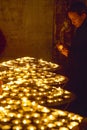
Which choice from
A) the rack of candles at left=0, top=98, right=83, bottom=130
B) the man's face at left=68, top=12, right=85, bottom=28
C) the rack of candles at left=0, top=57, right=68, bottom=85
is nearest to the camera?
the rack of candles at left=0, top=98, right=83, bottom=130

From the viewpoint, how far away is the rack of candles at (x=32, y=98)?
437 centimetres

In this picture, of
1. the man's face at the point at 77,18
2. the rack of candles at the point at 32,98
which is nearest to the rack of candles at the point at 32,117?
the rack of candles at the point at 32,98

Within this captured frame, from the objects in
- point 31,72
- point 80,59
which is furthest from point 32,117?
point 31,72

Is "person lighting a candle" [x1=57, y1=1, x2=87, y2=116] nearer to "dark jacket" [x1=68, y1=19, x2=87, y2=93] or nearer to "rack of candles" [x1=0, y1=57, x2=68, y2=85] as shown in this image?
"dark jacket" [x1=68, y1=19, x2=87, y2=93]

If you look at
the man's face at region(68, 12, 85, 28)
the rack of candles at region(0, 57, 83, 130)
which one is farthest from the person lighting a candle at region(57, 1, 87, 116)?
the rack of candles at region(0, 57, 83, 130)

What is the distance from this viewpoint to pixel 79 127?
394 cm

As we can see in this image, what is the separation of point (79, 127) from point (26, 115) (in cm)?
91

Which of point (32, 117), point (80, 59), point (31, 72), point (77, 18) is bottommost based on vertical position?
point (32, 117)

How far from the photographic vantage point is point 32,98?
5242mm

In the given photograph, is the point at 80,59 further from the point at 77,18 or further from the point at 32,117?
the point at 32,117

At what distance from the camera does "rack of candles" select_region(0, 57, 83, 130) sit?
437cm

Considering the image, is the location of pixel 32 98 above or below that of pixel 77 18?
below

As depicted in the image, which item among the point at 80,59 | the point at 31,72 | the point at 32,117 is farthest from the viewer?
the point at 31,72

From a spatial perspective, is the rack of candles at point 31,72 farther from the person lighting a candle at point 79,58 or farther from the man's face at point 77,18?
the man's face at point 77,18
